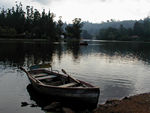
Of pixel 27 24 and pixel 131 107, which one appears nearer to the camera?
pixel 131 107

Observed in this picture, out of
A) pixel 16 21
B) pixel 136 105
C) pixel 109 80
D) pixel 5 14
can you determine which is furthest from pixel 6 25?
pixel 136 105

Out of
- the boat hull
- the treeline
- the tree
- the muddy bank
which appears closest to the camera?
the muddy bank

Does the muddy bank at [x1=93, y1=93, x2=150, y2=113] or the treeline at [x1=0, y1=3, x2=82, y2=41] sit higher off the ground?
the treeline at [x1=0, y1=3, x2=82, y2=41]

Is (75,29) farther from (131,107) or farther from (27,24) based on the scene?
(131,107)

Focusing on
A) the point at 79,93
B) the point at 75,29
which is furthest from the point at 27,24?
the point at 79,93

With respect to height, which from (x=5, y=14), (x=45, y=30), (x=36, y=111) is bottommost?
(x=36, y=111)

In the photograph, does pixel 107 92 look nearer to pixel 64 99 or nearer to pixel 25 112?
pixel 64 99

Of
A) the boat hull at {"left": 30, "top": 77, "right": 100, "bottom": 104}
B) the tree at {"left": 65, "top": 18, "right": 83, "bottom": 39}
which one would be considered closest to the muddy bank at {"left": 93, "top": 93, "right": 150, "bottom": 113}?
the boat hull at {"left": 30, "top": 77, "right": 100, "bottom": 104}

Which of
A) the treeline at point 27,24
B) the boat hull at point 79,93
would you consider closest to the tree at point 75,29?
the treeline at point 27,24

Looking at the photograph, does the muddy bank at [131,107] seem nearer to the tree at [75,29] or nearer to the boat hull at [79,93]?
the boat hull at [79,93]

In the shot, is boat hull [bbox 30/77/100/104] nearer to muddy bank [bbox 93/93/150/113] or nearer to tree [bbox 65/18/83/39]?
muddy bank [bbox 93/93/150/113]

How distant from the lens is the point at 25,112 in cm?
1401

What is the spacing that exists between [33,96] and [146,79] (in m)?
16.4

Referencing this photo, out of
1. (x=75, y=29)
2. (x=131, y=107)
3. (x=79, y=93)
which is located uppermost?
(x=75, y=29)
